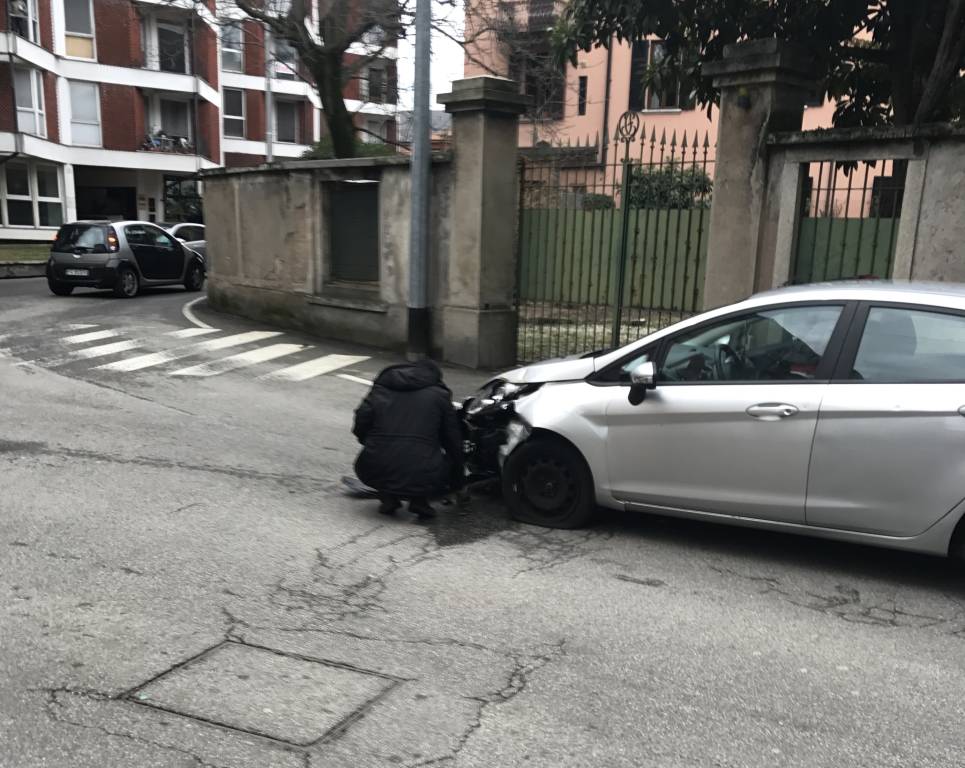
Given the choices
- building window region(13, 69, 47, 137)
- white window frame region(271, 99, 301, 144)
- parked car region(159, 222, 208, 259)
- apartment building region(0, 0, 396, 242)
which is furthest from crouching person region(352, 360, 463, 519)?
white window frame region(271, 99, 301, 144)

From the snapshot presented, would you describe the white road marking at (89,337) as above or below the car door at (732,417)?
below

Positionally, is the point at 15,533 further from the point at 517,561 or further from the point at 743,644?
the point at 743,644

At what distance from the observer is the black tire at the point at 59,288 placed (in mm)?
17250

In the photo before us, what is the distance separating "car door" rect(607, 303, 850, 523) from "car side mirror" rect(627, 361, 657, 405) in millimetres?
49

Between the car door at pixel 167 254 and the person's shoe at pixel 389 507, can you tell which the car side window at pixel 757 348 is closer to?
the person's shoe at pixel 389 507

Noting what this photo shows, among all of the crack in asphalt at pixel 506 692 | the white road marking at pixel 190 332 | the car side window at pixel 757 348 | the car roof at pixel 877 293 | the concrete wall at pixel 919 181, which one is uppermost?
the concrete wall at pixel 919 181

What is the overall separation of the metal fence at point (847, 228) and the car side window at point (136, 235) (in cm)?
1384

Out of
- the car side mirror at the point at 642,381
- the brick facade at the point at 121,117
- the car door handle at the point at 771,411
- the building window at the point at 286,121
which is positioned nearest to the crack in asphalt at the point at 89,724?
the car side mirror at the point at 642,381

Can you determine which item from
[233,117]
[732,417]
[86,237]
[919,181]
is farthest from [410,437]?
[233,117]

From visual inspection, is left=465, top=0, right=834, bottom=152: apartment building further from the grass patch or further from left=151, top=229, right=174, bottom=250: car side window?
the grass patch

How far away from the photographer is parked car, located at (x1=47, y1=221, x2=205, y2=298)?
55.5 ft

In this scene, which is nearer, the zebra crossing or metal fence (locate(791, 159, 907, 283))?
metal fence (locate(791, 159, 907, 283))

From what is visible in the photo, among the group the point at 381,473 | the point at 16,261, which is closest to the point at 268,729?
the point at 381,473

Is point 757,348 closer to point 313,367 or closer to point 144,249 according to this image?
point 313,367
